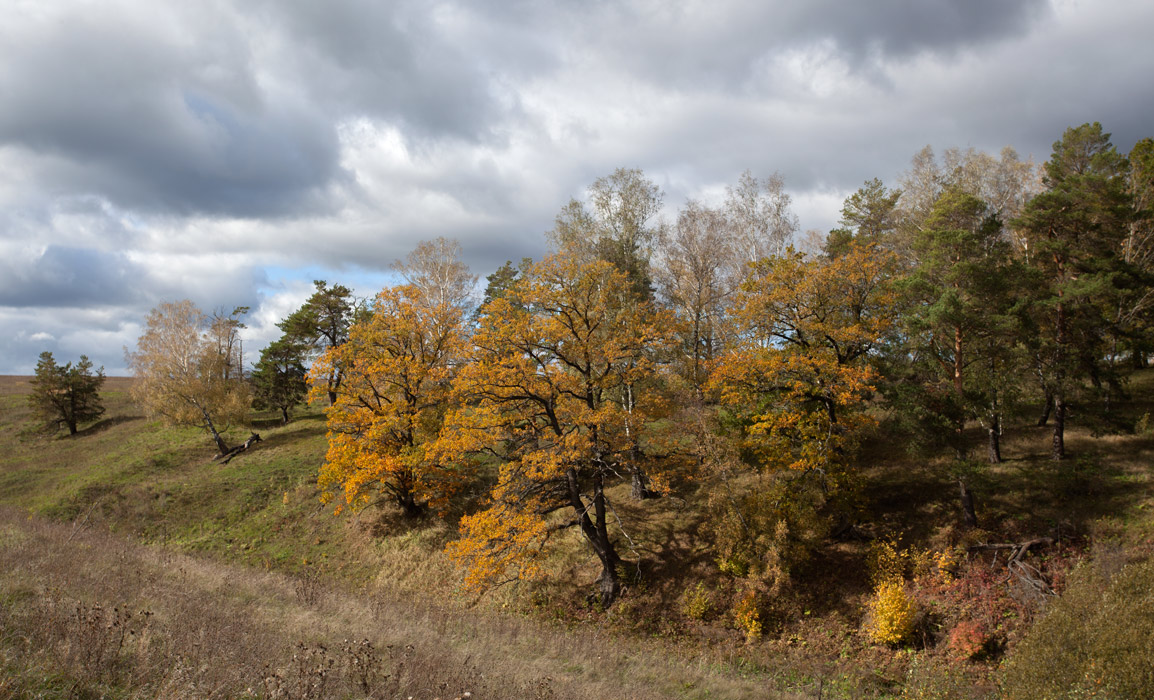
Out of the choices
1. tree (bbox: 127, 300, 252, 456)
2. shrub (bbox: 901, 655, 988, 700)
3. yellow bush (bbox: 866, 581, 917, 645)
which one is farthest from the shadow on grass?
shrub (bbox: 901, 655, 988, 700)

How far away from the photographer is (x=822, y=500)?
19031 millimetres

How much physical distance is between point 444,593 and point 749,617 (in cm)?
1139

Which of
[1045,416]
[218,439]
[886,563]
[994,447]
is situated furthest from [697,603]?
[218,439]

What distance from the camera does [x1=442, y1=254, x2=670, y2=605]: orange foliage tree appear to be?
57.7ft

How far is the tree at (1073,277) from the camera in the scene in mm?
18375

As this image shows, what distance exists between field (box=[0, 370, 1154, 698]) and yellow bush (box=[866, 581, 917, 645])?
1.33 ft

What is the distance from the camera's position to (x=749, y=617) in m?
16.4

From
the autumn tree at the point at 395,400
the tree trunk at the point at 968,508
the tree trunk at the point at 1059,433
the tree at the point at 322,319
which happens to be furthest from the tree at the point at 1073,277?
the tree at the point at 322,319

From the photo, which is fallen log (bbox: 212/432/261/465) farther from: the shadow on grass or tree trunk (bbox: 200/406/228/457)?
the shadow on grass

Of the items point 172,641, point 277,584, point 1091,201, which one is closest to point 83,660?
point 172,641

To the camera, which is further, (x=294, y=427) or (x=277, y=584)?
(x=294, y=427)

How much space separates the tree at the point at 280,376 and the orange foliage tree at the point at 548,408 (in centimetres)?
2930

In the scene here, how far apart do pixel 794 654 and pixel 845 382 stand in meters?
8.95

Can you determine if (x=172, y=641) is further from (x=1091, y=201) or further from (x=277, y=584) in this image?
(x=1091, y=201)
